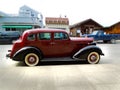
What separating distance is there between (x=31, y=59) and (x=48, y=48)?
3.12ft

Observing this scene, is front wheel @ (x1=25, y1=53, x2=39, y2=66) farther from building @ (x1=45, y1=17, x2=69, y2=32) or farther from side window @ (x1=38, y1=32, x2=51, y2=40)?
building @ (x1=45, y1=17, x2=69, y2=32)

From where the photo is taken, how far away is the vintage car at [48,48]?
30.6 feet

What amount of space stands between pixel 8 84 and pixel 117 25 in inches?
1624

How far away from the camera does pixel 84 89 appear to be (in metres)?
5.73

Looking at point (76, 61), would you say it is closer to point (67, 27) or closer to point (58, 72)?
point (58, 72)

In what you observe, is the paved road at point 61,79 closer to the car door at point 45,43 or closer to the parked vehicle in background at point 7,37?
the car door at point 45,43

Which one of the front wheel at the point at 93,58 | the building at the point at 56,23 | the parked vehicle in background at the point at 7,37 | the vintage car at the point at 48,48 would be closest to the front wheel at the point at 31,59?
the vintage car at the point at 48,48

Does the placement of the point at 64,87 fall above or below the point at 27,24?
below

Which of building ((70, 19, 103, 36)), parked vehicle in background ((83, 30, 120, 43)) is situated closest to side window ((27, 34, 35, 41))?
parked vehicle in background ((83, 30, 120, 43))

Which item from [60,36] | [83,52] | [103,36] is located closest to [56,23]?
[103,36]

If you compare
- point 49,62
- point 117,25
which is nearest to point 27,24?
point 117,25

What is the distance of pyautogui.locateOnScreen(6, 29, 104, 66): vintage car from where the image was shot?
9.34 metres

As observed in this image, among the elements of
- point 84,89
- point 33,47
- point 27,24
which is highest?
point 27,24

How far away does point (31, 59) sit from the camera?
934cm
